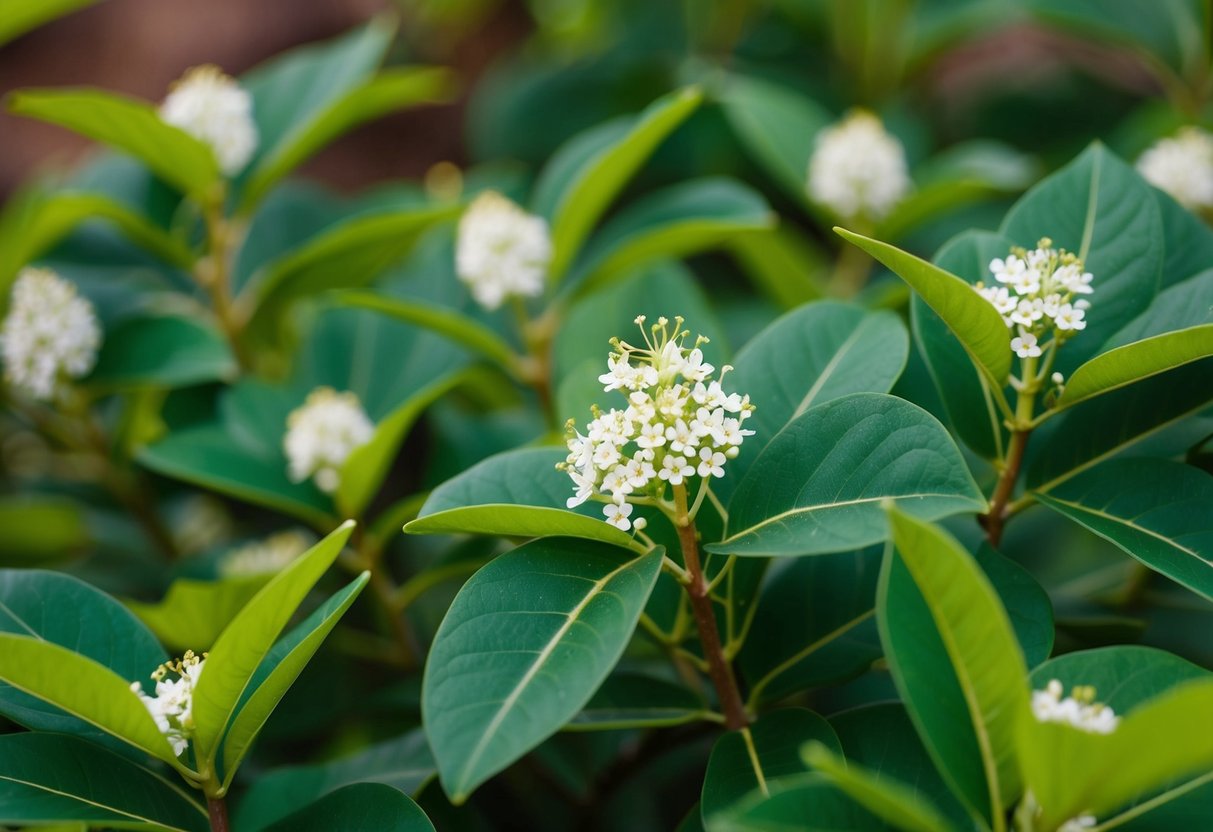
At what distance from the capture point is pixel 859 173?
2027 mm

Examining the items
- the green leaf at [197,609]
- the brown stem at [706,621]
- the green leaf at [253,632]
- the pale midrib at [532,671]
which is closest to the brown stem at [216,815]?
the green leaf at [253,632]

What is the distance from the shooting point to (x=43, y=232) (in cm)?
176

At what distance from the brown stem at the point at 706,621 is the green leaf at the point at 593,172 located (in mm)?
761

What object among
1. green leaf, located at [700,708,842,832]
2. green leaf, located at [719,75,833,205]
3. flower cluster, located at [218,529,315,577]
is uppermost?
green leaf, located at [719,75,833,205]

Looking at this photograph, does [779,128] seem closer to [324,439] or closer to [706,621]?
[324,439]

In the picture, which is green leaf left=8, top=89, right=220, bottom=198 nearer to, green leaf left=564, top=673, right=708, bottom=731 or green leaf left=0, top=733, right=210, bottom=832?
green leaf left=0, top=733, right=210, bottom=832

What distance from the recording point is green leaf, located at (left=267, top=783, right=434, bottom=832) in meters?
1.05

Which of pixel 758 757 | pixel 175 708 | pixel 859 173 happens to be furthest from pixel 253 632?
pixel 859 173

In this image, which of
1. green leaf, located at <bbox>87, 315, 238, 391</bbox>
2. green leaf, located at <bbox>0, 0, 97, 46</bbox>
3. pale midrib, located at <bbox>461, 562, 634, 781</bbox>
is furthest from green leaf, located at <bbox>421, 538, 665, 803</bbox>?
green leaf, located at <bbox>0, 0, 97, 46</bbox>

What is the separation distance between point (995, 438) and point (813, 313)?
259mm

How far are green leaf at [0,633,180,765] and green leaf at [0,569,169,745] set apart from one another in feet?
0.47

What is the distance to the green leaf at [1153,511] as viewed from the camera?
1.05m

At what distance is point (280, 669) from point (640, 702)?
1.46 ft

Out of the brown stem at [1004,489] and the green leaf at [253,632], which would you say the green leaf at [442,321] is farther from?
the brown stem at [1004,489]
